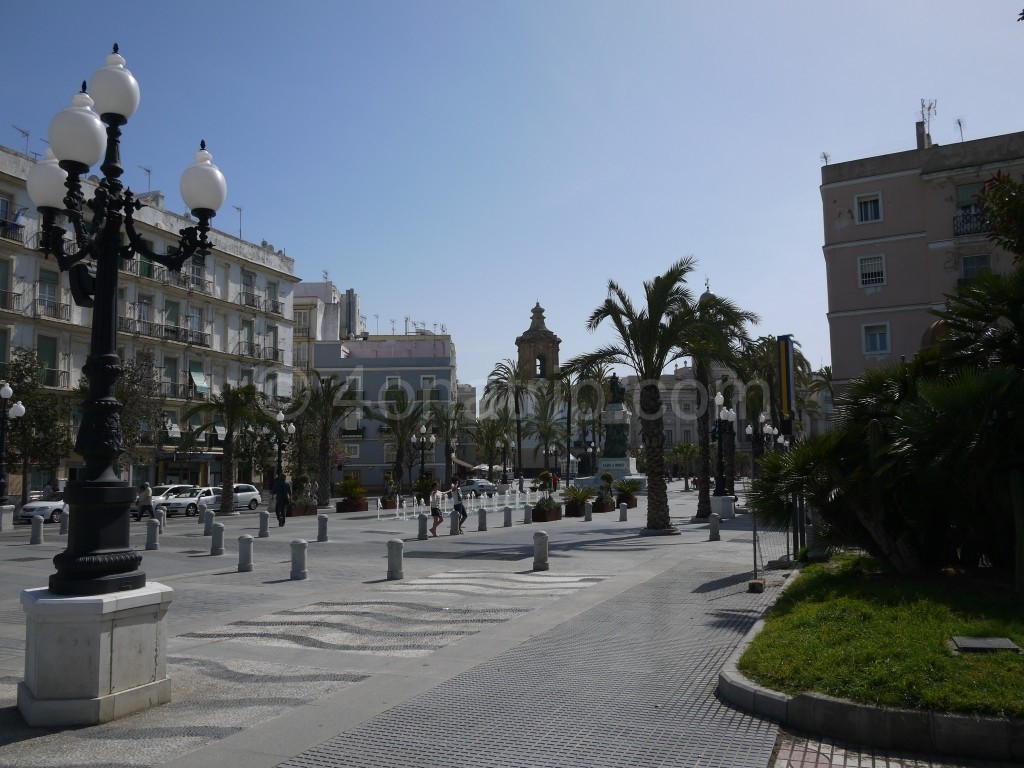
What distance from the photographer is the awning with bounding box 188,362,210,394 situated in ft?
160

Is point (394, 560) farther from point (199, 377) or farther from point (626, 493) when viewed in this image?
point (199, 377)

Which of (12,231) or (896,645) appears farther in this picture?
(12,231)

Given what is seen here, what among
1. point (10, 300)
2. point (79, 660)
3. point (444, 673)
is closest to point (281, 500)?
point (10, 300)

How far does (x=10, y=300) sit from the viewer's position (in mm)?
38812

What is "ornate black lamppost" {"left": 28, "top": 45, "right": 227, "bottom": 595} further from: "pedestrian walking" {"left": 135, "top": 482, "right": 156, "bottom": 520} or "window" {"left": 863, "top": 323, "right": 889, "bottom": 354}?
"window" {"left": 863, "top": 323, "right": 889, "bottom": 354}

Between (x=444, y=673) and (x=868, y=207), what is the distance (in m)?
34.2

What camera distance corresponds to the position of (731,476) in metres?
41.2

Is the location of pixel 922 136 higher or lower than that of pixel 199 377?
higher

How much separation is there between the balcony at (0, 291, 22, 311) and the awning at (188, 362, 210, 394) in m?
11.0

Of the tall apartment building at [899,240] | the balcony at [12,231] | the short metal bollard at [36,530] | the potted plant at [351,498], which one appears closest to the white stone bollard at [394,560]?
the short metal bollard at [36,530]

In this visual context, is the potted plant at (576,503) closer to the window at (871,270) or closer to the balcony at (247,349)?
the window at (871,270)

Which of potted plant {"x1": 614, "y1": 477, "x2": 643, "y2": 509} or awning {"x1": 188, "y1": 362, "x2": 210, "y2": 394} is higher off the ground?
awning {"x1": 188, "y1": 362, "x2": 210, "y2": 394}

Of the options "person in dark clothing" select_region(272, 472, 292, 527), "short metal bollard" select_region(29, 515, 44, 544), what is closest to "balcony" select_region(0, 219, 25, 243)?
"person in dark clothing" select_region(272, 472, 292, 527)

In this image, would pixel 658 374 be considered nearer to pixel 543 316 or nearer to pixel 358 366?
pixel 358 366
